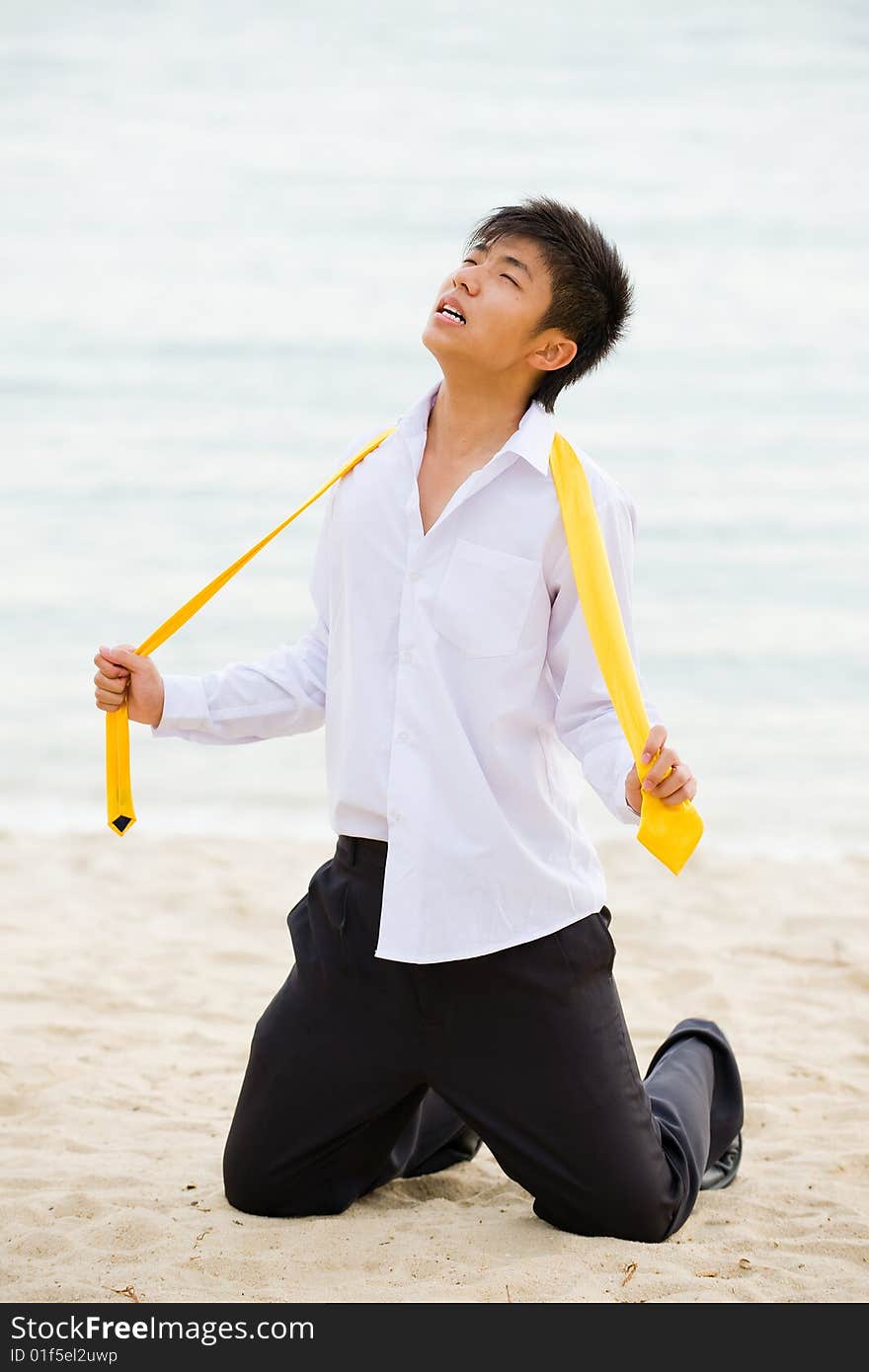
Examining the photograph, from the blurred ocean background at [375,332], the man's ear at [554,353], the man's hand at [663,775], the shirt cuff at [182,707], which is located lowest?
the man's hand at [663,775]

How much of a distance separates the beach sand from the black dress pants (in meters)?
0.09

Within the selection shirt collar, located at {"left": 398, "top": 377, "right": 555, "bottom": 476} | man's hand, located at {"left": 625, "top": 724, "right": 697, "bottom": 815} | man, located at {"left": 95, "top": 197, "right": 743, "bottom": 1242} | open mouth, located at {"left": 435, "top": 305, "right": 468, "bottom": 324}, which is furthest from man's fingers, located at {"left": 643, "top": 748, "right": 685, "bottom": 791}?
open mouth, located at {"left": 435, "top": 305, "right": 468, "bottom": 324}

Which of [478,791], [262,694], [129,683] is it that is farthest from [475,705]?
[129,683]

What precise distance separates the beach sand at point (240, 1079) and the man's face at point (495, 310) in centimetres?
168

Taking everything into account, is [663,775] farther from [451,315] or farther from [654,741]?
[451,315]

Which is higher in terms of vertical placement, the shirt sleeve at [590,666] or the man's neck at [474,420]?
the man's neck at [474,420]

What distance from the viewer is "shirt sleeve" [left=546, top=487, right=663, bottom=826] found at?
2.91 m

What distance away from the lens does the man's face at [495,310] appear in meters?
2.93

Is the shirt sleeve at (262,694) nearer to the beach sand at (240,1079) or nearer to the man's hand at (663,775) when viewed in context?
the man's hand at (663,775)

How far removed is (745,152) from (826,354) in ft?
20.8

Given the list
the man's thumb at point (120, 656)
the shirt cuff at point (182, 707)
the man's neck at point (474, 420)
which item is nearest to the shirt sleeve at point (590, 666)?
Answer: the man's neck at point (474, 420)

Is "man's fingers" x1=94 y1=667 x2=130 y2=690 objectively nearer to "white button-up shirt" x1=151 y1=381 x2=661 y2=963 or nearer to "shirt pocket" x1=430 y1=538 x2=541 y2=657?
"white button-up shirt" x1=151 y1=381 x2=661 y2=963

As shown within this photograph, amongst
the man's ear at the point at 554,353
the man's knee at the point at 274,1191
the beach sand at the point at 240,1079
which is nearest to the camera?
the beach sand at the point at 240,1079

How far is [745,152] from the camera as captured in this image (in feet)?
77.7
